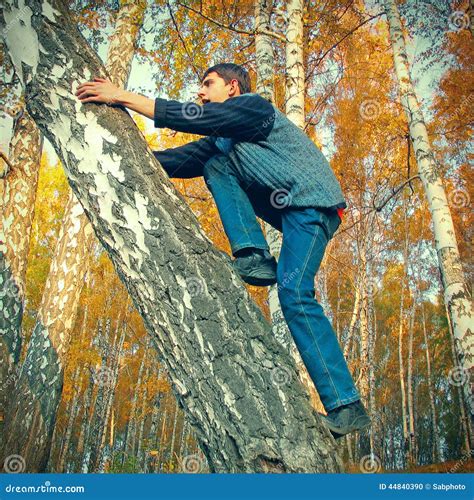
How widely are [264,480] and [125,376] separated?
72.6 feet

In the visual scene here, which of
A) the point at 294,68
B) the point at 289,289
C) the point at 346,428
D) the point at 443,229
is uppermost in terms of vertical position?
the point at 294,68

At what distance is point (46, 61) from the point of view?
1341mm

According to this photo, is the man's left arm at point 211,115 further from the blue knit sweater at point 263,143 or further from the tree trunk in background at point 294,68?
the tree trunk in background at point 294,68

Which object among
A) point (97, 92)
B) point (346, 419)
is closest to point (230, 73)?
point (97, 92)

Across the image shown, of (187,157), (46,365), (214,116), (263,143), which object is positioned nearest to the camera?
(214,116)

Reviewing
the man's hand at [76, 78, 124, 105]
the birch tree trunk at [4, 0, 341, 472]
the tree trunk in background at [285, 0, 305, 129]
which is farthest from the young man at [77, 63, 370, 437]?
the tree trunk in background at [285, 0, 305, 129]

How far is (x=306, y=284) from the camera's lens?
1561 mm

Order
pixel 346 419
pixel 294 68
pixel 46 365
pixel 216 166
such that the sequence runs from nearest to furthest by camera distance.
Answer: pixel 346 419
pixel 216 166
pixel 46 365
pixel 294 68

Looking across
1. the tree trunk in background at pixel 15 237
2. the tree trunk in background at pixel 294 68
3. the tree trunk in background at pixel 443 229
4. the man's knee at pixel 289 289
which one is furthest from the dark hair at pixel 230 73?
the tree trunk in background at pixel 443 229

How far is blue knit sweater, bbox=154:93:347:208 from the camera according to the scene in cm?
166

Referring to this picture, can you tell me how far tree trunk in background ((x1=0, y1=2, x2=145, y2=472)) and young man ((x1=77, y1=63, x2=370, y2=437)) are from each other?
3.44 metres

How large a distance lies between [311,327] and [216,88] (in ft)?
4.17

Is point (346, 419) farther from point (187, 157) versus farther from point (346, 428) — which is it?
point (187, 157)

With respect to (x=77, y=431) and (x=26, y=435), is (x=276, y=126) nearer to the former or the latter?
(x=26, y=435)
